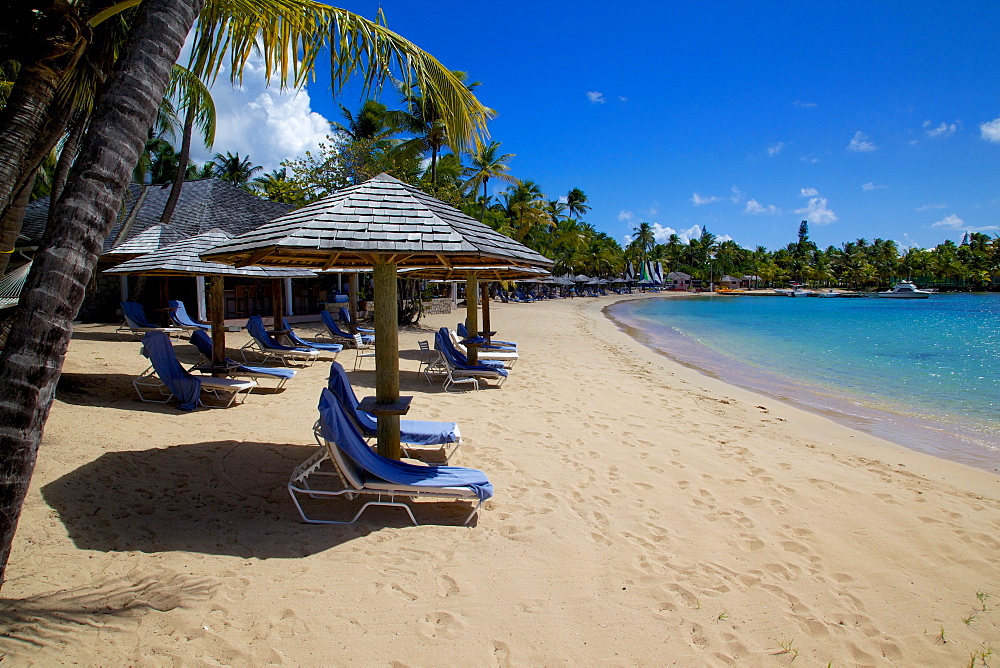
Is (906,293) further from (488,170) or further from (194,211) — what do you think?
(194,211)

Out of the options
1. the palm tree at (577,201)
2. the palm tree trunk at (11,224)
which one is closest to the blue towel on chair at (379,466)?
the palm tree trunk at (11,224)

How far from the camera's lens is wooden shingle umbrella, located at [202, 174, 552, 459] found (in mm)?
3686

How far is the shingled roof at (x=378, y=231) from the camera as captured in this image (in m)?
3.65

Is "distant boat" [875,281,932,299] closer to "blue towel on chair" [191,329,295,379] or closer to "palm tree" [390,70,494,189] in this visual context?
"palm tree" [390,70,494,189]

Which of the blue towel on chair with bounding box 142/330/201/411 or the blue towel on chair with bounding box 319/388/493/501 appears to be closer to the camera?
the blue towel on chair with bounding box 319/388/493/501

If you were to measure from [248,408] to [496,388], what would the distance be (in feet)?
12.3

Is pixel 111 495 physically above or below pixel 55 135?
below

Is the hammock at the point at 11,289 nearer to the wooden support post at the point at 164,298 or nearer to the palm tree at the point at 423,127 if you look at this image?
the wooden support post at the point at 164,298

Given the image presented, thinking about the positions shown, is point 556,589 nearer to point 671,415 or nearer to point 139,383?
point 671,415

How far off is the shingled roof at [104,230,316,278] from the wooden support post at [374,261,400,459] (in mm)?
3740

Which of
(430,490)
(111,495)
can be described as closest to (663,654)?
(430,490)

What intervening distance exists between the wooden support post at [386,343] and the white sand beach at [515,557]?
62 cm

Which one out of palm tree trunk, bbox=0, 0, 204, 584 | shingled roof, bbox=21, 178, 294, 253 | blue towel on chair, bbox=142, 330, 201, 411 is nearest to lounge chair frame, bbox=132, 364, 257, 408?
blue towel on chair, bbox=142, 330, 201, 411

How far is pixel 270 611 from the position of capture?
274 cm
